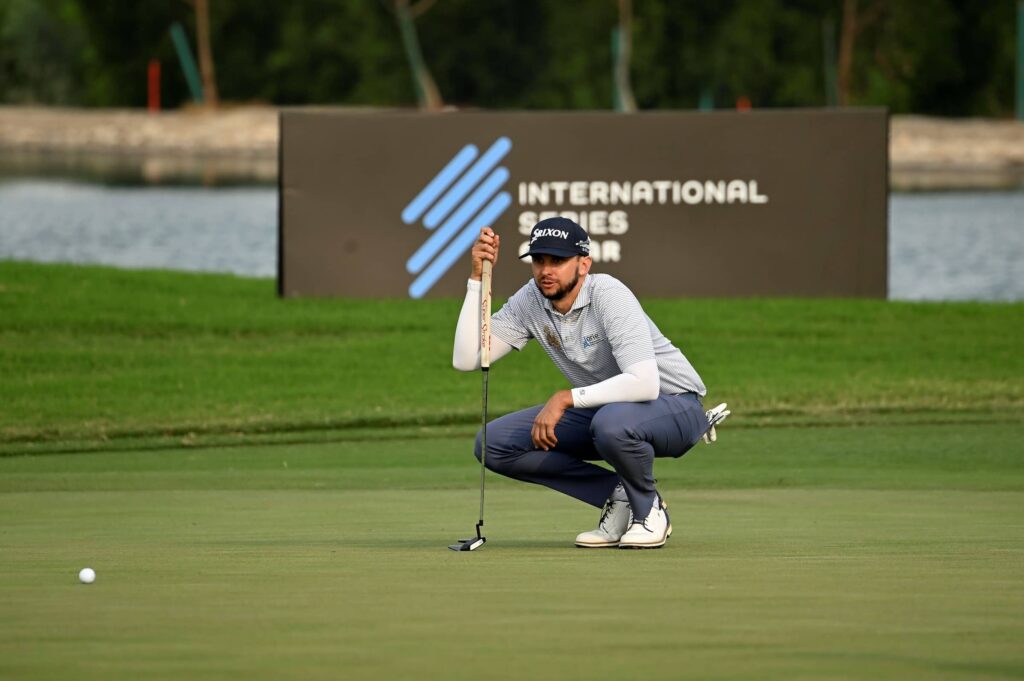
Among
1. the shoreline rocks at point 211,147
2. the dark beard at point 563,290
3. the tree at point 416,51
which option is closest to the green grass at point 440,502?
the dark beard at point 563,290

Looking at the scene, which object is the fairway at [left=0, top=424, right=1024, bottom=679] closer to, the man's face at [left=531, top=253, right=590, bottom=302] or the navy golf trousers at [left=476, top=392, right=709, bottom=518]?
the navy golf trousers at [left=476, top=392, right=709, bottom=518]

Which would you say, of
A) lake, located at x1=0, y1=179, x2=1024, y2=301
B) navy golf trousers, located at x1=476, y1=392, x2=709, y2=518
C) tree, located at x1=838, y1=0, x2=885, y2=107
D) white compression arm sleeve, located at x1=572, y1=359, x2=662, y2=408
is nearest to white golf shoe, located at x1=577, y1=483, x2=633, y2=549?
navy golf trousers, located at x1=476, y1=392, x2=709, y2=518

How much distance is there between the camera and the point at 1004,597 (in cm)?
586

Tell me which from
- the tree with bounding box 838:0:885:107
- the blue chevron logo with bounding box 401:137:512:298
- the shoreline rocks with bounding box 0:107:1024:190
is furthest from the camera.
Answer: the tree with bounding box 838:0:885:107

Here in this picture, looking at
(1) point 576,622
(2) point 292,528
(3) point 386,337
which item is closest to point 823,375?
(3) point 386,337

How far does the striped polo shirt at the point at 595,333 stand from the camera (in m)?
7.73

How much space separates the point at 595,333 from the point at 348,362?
32.2 feet

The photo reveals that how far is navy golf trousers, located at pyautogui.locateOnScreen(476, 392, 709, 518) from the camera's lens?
25.5 ft

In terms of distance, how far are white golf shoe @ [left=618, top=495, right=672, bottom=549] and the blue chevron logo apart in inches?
463

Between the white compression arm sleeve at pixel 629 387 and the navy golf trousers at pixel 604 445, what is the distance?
0.05 metres

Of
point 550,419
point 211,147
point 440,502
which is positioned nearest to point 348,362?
point 440,502

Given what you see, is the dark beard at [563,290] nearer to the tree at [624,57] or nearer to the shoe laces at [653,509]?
the shoe laces at [653,509]

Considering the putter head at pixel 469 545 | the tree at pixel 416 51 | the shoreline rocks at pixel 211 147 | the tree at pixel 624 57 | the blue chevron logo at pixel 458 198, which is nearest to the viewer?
the putter head at pixel 469 545

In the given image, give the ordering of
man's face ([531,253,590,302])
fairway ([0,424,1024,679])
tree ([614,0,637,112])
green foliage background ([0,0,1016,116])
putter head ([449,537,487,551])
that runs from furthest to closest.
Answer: green foliage background ([0,0,1016,116]) → tree ([614,0,637,112]) → man's face ([531,253,590,302]) → putter head ([449,537,487,551]) → fairway ([0,424,1024,679])
